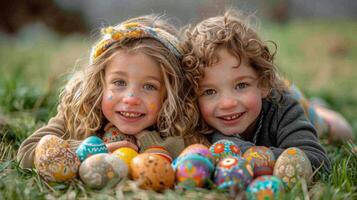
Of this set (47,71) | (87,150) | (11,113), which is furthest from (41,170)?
(47,71)

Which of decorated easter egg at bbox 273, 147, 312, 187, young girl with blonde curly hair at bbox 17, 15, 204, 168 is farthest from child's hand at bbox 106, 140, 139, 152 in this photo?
decorated easter egg at bbox 273, 147, 312, 187

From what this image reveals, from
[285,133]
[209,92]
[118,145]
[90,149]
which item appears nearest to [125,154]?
[90,149]

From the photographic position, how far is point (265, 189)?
8.10 ft

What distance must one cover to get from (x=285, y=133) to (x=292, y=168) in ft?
2.41

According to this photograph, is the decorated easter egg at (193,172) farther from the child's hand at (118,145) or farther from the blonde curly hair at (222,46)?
the blonde curly hair at (222,46)

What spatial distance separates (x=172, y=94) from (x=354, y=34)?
1032 centimetres

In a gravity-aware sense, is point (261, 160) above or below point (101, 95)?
below

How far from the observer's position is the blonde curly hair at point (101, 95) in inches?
133

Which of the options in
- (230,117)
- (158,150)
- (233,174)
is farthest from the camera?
(230,117)

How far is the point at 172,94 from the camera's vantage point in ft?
11.2

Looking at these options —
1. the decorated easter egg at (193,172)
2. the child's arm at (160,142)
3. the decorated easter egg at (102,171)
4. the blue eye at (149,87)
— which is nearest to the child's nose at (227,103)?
the child's arm at (160,142)

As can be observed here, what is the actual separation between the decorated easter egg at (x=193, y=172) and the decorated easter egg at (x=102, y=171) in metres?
0.32

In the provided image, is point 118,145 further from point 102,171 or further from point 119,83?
point 102,171

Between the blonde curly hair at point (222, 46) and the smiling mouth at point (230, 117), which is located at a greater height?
the blonde curly hair at point (222, 46)
